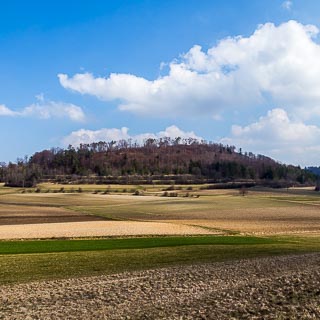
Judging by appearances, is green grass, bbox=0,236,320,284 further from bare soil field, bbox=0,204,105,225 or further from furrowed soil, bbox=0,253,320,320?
bare soil field, bbox=0,204,105,225

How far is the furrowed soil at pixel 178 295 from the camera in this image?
13.4 metres

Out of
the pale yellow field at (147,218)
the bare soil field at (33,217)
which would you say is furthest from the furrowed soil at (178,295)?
the bare soil field at (33,217)

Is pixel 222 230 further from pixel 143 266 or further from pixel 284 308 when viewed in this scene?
pixel 284 308

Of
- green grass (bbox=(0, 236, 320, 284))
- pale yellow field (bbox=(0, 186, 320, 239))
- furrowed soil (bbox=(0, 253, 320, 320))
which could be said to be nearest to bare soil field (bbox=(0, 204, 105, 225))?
pale yellow field (bbox=(0, 186, 320, 239))

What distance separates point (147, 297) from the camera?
16.0m

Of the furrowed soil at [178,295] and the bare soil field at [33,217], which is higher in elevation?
the furrowed soil at [178,295]

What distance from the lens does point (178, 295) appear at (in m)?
16.2

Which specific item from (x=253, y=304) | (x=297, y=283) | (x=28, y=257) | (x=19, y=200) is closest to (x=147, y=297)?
(x=253, y=304)

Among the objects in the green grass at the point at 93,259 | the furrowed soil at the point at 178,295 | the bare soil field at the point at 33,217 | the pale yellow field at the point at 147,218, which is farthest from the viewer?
the bare soil field at the point at 33,217

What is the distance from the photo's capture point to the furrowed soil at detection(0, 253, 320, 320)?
13383mm

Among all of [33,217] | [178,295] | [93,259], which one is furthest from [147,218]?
[178,295]

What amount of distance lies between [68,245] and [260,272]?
21.2 m

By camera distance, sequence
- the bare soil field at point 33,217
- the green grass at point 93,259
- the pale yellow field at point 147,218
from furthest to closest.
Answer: the bare soil field at point 33,217 < the pale yellow field at point 147,218 < the green grass at point 93,259

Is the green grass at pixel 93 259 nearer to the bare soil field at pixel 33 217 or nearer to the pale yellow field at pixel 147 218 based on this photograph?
the pale yellow field at pixel 147 218
